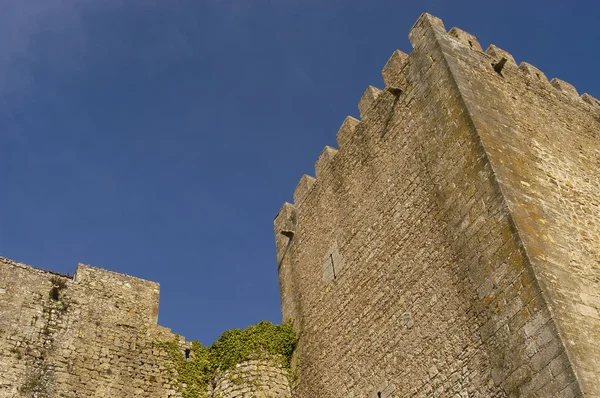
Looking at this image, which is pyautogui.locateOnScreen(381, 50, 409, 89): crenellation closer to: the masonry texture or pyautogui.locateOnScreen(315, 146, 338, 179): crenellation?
the masonry texture

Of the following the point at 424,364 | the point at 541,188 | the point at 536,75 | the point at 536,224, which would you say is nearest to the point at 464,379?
the point at 424,364

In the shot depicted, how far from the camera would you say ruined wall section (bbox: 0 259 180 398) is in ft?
36.2

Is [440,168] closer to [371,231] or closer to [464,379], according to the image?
[371,231]

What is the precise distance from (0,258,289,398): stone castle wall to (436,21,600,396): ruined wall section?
19.3 ft

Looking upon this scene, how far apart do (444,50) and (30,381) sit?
8.52 metres

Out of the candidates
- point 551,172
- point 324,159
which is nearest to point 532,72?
point 551,172

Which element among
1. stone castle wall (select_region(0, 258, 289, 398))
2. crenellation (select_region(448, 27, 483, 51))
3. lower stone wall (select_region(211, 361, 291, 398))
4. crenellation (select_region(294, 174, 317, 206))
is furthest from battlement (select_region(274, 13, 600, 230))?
stone castle wall (select_region(0, 258, 289, 398))

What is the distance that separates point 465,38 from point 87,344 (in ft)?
27.7

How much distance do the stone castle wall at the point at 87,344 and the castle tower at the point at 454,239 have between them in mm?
2114

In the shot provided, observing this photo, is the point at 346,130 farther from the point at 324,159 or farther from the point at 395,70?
the point at 395,70

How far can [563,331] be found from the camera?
7035 mm

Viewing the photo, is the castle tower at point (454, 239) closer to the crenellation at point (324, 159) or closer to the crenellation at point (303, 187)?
the crenellation at point (324, 159)

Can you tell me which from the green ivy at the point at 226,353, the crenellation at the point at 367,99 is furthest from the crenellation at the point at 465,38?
the green ivy at the point at 226,353

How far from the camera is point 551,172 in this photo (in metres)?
9.59
